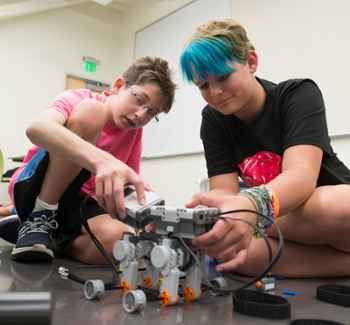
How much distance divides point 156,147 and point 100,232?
268 cm

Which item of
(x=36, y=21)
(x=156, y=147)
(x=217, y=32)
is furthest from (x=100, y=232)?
(x=36, y=21)

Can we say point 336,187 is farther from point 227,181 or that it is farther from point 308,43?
point 308,43

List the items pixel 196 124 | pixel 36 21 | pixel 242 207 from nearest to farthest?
pixel 242 207 → pixel 196 124 → pixel 36 21

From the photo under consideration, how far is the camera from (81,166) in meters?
0.95

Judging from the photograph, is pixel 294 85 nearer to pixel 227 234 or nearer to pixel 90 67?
pixel 227 234

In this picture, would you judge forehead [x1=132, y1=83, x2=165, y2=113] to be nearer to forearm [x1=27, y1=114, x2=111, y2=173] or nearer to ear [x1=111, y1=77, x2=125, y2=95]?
ear [x1=111, y1=77, x2=125, y2=95]

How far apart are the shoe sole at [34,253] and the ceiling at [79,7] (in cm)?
349

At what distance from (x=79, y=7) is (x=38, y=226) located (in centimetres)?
402

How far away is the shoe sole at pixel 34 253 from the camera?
1041 mm

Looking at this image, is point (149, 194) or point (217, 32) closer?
point (149, 194)

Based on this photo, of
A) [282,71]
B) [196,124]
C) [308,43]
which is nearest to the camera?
[308,43]

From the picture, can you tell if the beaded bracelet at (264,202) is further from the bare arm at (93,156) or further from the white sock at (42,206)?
the white sock at (42,206)

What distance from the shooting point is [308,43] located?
7.94 feet

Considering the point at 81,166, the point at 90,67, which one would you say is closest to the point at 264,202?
the point at 81,166
